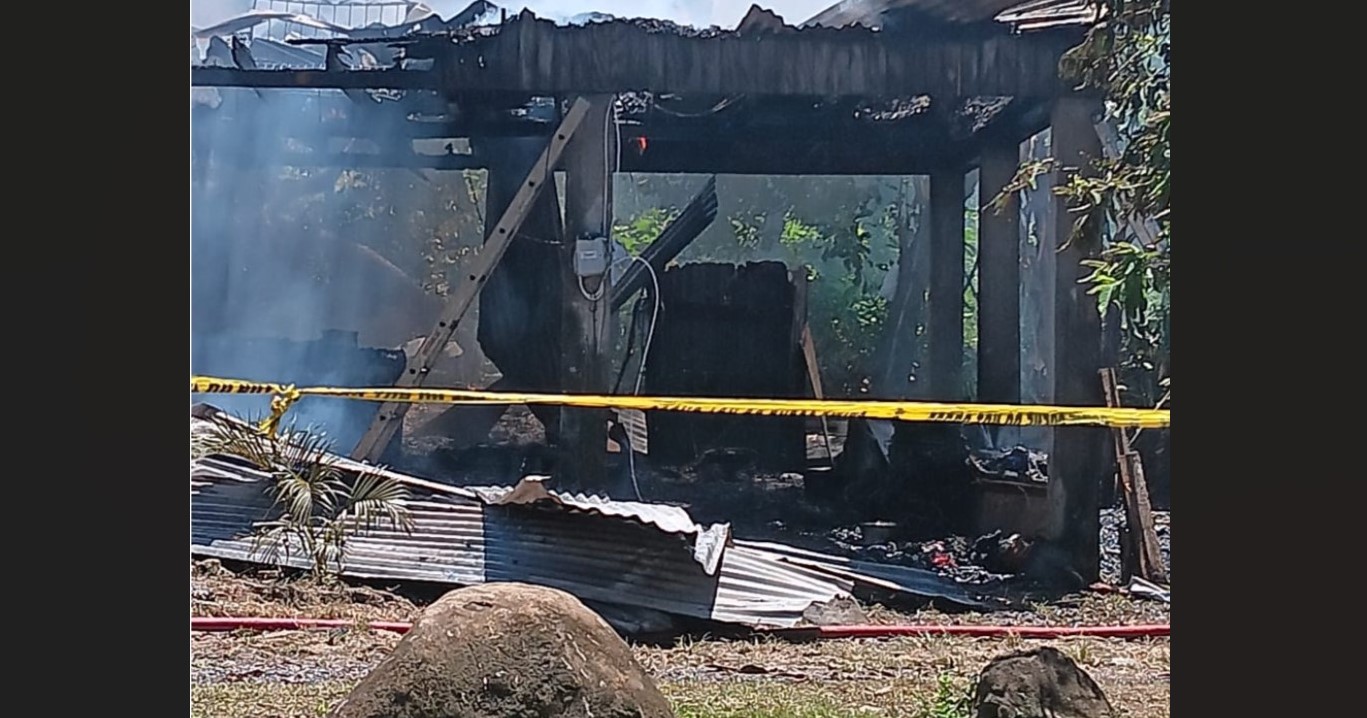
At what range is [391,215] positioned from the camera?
12.3 meters

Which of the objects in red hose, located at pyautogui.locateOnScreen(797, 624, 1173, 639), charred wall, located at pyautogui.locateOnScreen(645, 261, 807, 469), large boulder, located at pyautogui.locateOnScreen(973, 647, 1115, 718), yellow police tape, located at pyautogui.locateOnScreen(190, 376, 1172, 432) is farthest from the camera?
charred wall, located at pyautogui.locateOnScreen(645, 261, 807, 469)

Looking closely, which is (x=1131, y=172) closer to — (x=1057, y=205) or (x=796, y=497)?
(x=1057, y=205)

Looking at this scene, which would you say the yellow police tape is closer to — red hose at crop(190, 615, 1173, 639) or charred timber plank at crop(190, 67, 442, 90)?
red hose at crop(190, 615, 1173, 639)

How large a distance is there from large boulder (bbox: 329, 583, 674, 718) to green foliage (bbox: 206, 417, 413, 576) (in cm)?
321

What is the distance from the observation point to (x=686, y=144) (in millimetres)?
8469

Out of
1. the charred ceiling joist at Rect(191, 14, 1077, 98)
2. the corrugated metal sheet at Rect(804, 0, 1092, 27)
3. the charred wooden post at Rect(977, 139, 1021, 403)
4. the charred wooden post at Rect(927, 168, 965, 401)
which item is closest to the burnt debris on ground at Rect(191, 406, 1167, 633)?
the charred wooden post at Rect(977, 139, 1021, 403)

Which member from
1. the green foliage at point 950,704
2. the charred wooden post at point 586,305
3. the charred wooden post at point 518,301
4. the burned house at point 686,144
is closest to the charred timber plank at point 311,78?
the burned house at point 686,144

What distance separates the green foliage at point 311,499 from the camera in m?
5.93

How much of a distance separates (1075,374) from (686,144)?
2900 mm

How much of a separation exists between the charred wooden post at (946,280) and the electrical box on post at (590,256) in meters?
2.70

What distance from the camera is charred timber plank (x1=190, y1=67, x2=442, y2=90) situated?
712 cm

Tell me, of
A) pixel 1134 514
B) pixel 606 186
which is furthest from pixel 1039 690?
pixel 606 186

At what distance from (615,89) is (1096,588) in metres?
3.32
